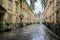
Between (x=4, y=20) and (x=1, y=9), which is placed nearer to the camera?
(x=1, y=9)

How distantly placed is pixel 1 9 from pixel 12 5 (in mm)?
8415

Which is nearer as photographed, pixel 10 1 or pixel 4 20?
pixel 4 20

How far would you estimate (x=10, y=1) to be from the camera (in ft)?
96.8

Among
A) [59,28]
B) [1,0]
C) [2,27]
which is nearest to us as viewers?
[59,28]

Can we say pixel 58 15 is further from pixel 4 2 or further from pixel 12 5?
pixel 12 5

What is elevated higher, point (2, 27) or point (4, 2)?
point (4, 2)

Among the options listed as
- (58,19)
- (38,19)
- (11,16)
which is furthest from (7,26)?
(38,19)

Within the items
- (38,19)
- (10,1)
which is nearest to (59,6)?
(10,1)

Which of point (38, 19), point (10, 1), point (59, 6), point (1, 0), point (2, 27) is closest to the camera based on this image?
point (59, 6)

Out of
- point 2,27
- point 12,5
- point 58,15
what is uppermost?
point 12,5

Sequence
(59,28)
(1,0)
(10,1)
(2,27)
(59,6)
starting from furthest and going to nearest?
(10,1), (1,0), (2,27), (59,6), (59,28)

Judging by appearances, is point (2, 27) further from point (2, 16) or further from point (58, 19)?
point (58, 19)

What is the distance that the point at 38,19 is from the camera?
141125 millimetres

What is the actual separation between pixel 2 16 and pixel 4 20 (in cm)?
75
